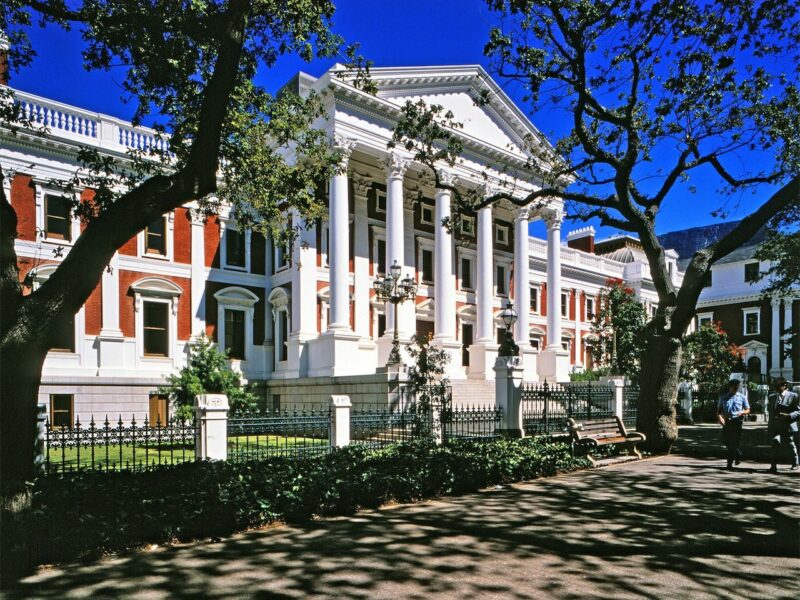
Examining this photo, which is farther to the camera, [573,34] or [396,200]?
[396,200]

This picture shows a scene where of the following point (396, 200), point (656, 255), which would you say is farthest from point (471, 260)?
point (656, 255)

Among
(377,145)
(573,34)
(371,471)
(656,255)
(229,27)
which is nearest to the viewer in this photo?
(229,27)

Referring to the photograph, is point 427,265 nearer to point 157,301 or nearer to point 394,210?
point 394,210

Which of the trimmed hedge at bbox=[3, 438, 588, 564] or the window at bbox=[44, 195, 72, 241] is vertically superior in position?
the window at bbox=[44, 195, 72, 241]

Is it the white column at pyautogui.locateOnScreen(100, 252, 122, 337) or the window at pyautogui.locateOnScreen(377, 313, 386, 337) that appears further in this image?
the window at pyautogui.locateOnScreen(377, 313, 386, 337)

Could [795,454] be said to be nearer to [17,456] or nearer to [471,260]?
[17,456]

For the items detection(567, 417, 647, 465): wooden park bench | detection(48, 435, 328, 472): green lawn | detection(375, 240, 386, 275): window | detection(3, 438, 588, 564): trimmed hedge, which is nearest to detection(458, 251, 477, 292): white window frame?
detection(375, 240, 386, 275): window

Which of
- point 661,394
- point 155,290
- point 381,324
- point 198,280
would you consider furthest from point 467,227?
point 661,394

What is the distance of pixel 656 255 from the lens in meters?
14.2

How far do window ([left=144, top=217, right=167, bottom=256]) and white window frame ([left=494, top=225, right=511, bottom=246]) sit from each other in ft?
62.7

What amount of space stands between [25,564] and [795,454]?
1348cm

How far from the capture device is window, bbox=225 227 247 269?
2691cm

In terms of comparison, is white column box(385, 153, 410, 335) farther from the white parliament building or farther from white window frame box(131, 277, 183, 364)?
white window frame box(131, 277, 183, 364)

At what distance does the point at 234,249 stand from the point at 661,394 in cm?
2009
